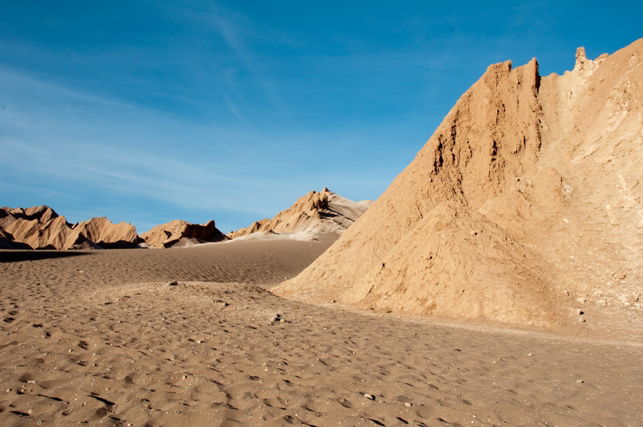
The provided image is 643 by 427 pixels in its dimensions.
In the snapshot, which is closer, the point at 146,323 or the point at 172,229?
the point at 146,323

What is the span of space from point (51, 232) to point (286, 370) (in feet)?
192

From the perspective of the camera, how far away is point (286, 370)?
5.27 m

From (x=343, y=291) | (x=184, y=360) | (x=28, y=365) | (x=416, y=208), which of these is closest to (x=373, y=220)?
(x=416, y=208)

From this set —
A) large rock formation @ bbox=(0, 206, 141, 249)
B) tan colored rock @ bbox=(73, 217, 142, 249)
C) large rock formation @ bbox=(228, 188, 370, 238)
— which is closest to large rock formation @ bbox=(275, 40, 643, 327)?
large rock formation @ bbox=(228, 188, 370, 238)

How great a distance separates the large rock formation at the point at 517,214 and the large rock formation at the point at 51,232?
143 feet

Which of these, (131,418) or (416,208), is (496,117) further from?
(131,418)

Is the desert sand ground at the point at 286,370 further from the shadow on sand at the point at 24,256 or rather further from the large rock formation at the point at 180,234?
the large rock formation at the point at 180,234

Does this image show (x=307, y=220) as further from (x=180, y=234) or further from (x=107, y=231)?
(x=107, y=231)

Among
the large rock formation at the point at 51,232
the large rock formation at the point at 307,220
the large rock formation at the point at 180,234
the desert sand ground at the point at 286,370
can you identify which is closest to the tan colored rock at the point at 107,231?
the large rock formation at the point at 51,232

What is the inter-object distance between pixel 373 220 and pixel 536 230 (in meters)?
5.75

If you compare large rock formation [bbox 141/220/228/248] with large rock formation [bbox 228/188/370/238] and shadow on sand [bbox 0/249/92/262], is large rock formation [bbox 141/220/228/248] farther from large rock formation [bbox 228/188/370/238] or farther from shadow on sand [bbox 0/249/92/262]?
shadow on sand [bbox 0/249/92/262]

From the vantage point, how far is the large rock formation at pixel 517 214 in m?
11.0

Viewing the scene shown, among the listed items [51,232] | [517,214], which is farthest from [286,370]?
[51,232]

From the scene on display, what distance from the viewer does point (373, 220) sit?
16.2 meters
